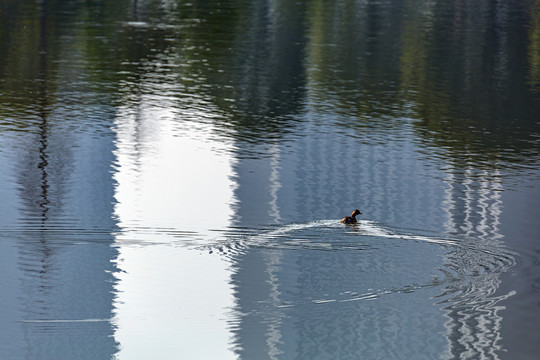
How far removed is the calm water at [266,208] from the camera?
481 inches

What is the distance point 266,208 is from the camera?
57.2 ft

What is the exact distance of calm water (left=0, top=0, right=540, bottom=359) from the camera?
12.2 m

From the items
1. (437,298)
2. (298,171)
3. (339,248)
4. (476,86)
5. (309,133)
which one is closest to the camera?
(437,298)

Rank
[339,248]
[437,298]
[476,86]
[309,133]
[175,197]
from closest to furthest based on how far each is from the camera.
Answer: [437,298]
[339,248]
[175,197]
[309,133]
[476,86]

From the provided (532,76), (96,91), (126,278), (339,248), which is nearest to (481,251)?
(339,248)

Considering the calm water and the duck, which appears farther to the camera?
the duck

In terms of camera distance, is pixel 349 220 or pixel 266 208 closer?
pixel 349 220

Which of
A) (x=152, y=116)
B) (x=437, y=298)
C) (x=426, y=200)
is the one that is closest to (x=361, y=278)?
(x=437, y=298)

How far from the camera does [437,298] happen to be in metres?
13.1

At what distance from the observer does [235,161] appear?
2156 cm

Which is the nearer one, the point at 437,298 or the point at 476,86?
the point at 437,298

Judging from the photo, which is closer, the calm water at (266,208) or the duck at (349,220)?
the calm water at (266,208)

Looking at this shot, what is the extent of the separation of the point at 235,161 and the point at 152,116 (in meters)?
6.09

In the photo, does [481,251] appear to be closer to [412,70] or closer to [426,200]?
[426,200]
